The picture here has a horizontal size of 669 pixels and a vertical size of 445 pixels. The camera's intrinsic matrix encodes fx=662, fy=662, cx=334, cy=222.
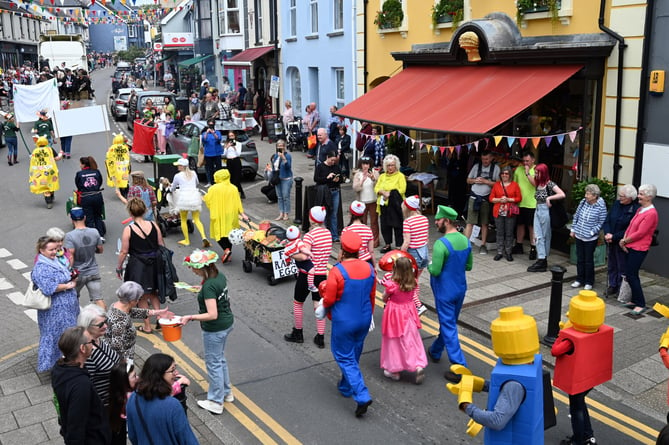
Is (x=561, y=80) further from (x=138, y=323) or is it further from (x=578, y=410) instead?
(x=138, y=323)

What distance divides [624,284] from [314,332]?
181 inches

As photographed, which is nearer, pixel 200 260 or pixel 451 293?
pixel 200 260

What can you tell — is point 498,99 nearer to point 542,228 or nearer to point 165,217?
point 542,228

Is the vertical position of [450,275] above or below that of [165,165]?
below

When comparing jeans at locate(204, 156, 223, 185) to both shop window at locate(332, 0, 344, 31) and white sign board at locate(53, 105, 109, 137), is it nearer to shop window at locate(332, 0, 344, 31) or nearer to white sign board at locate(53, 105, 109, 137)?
white sign board at locate(53, 105, 109, 137)

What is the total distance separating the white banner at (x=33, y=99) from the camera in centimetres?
2400

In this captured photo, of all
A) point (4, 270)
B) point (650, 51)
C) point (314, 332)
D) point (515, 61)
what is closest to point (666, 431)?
point (314, 332)

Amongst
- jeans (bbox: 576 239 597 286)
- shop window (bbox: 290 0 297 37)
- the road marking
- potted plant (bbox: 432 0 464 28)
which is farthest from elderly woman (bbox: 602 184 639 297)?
shop window (bbox: 290 0 297 37)

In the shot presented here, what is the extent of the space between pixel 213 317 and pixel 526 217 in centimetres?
729

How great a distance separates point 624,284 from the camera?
9.66 meters

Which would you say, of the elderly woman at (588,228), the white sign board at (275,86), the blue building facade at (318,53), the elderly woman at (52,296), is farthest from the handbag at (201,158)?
the elderly woman at (588,228)

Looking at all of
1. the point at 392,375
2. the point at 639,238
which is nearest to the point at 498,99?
the point at 639,238

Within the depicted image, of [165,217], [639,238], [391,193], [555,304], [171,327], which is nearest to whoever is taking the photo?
[171,327]

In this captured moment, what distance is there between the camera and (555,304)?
324 inches
